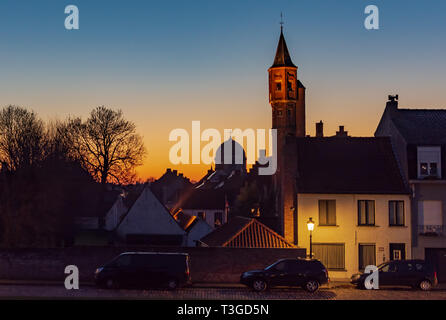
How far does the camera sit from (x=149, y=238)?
49125 millimetres

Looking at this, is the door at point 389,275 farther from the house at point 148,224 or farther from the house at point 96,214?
the house at point 96,214

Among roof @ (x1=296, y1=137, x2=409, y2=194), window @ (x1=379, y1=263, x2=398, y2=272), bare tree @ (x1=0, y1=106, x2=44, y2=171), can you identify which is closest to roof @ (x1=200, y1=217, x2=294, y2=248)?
roof @ (x1=296, y1=137, x2=409, y2=194)

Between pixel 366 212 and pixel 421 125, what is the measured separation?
804 cm

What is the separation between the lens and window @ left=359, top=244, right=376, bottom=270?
3875cm

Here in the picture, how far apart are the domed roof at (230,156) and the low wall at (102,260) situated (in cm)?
10518

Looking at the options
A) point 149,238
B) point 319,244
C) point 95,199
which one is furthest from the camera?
point 95,199

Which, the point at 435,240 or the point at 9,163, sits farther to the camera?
the point at 9,163

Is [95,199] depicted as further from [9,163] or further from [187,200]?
[187,200]

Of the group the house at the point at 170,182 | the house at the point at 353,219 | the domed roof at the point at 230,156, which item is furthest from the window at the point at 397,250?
the domed roof at the point at 230,156

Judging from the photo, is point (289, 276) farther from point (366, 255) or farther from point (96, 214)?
point (96, 214)
